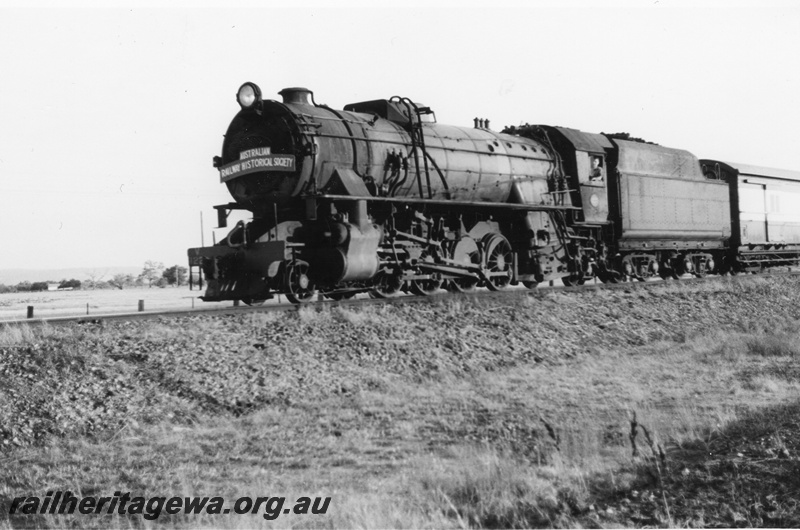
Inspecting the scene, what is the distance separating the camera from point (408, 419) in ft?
28.2

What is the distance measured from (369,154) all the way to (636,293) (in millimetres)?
7545

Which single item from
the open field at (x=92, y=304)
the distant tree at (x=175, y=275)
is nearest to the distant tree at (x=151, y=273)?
the distant tree at (x=175, y=275)

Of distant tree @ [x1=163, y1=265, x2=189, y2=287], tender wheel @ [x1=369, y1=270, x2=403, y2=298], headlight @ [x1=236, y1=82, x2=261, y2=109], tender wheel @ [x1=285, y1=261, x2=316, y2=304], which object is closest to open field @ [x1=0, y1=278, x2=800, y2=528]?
tender wheel @ [x1=285, y1=261, x2=316, y2=304]

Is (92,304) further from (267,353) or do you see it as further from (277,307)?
(267,353)

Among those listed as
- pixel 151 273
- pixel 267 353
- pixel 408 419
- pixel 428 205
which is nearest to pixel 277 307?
pixel 267 353

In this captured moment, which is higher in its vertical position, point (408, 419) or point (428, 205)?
point (428, 205)

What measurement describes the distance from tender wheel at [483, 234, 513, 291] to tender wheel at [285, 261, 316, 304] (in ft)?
15.9

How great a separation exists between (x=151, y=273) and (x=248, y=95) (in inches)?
2659

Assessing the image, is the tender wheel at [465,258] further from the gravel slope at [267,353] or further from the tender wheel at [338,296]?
the tender wheel at [338,296]

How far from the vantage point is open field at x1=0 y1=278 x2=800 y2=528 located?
575 centimetres

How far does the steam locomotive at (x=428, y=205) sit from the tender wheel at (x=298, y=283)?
0.03m

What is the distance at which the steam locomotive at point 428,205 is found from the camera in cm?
1287

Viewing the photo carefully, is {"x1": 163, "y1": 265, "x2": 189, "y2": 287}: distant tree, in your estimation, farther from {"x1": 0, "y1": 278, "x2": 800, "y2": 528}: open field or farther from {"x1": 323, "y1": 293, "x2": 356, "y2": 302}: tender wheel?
{"x1": 0, "y1": 278, "x2": 800, "y2": 528}: open field

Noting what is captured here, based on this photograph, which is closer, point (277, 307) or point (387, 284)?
point (277, 307)
